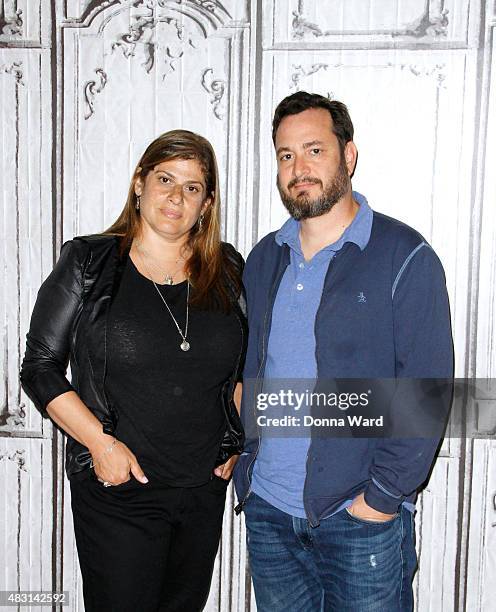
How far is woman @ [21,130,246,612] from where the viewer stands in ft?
5.78

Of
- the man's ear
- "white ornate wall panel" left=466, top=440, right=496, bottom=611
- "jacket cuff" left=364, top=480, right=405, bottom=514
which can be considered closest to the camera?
→ "jacket cuff" left=364, top=480, right=405, bottom=514

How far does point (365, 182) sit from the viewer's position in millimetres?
2275

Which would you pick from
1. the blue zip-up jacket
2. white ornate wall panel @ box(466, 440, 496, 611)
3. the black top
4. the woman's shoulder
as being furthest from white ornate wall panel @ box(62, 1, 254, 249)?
white ornate wall panel @ box(466, 440, 496, 611)

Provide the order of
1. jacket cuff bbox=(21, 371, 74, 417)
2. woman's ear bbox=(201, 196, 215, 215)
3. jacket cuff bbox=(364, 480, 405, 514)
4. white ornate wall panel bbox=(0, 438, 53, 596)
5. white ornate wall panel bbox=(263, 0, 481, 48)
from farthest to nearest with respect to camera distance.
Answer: white ornate wall panel bbox=(0, 438, 53, 596) → white ornate wall panel bbox=(263, 0, 481, 48) → woman's ear bbox=(201, 196, 215, 215) → jacket cuff bbox=(21, 371, 74, 417) → jacket cuff bbox=(364, 480, 405, 514)

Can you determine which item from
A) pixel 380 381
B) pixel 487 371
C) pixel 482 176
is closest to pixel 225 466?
pixel 380 381

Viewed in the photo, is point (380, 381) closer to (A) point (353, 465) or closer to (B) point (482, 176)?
(A) point (353, 465)

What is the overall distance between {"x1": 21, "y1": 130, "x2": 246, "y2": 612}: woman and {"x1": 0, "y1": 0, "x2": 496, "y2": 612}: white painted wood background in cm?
48

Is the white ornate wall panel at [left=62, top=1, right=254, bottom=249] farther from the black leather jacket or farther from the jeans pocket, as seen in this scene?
the jeans pocket

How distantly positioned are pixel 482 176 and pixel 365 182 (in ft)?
1.29

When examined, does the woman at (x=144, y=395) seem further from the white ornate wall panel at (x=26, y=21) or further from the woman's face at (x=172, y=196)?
the white ornate wall panel at (x=26, y=21)

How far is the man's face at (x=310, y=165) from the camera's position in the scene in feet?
A: 5.82

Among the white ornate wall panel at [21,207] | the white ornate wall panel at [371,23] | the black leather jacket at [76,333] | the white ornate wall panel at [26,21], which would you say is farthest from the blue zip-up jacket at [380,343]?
the white ornate wall panel at [26,21]

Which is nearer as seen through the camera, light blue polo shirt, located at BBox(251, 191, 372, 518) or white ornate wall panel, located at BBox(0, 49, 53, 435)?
light blue polo shirt, located at BBox(251, 191, 372, 518)

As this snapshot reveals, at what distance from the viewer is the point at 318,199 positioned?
69.5 inches
